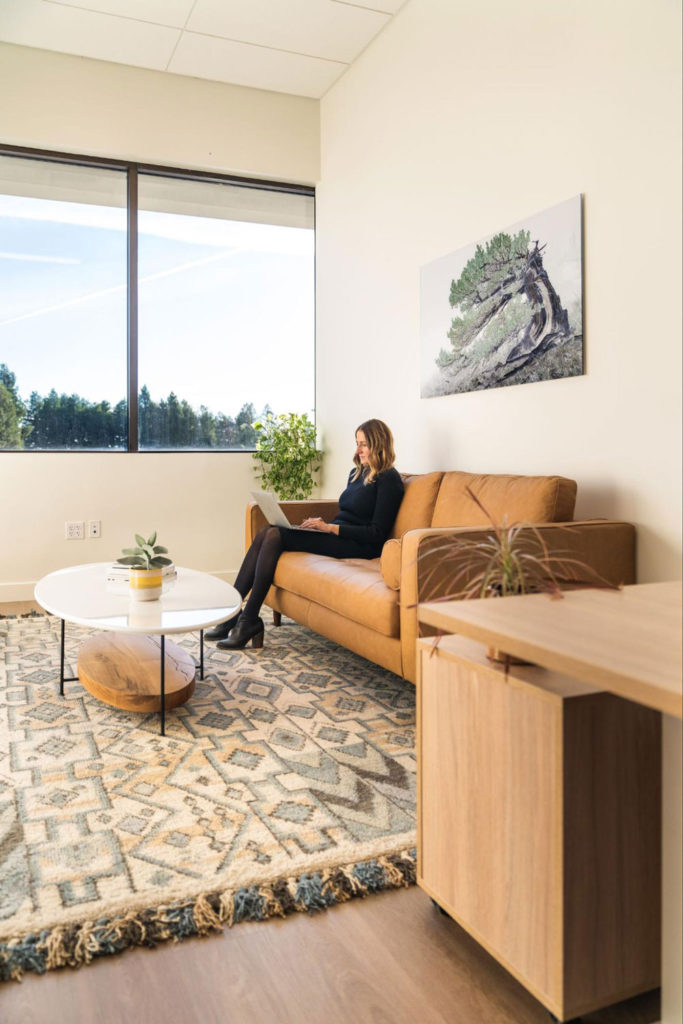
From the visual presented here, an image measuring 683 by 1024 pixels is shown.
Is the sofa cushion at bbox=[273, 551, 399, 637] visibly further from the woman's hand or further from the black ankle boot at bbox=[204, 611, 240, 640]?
the black ankle boot at bbox=[204, 611, 240, 640]

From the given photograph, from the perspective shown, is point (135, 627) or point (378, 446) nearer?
point (135, 627)

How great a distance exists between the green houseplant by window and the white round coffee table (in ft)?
6.65

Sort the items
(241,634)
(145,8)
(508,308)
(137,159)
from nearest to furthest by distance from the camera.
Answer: (508,308) < (241,634) < (145,8) < (137,159)

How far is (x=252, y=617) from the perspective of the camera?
358cm

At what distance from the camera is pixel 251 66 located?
15.7ft

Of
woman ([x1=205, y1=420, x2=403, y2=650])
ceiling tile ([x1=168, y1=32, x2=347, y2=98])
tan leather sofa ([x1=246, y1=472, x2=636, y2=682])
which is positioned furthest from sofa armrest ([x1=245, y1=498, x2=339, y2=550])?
ceiling tile ([x1=168, y1=32, x2=347, y2=98])

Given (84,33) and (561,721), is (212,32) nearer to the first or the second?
(84,33)

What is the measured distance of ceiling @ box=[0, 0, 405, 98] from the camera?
13.6 ft

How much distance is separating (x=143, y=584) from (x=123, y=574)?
308 millimetres

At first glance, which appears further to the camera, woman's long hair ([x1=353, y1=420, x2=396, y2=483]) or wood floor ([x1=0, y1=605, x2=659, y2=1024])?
woman's long hair ([x1=353, y1=420, x2=396, y2=483])

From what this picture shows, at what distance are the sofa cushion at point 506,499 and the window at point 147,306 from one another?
7.55ft

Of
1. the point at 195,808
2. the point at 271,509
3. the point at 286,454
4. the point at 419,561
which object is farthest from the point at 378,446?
the point at 195,808

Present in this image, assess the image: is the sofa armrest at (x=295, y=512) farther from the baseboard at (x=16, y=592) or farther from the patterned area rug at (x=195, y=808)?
the baseboard at (x=16, y=592)

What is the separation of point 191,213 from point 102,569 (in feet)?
9.36
